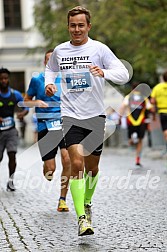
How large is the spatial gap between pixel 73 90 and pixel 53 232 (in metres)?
1.39

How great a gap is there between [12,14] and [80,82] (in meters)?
34.7

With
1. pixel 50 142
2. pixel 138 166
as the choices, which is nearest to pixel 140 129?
pixel 138 166

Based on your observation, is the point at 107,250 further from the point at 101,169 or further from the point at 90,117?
the point at 101,169

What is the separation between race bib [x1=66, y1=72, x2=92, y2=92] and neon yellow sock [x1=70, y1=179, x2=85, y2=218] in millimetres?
832

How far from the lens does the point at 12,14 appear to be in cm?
4066

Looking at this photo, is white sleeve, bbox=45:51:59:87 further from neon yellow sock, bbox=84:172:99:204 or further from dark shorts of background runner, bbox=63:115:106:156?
neon yellow sock, bbox=84:172:99:204

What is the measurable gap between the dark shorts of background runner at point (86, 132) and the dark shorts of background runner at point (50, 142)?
209cm

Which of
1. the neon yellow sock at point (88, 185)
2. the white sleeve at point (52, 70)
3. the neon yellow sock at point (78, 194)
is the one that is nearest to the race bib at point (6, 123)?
the white sleeve at point (52, 70)

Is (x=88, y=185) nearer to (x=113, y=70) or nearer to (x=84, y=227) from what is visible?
(x=84, y=227)

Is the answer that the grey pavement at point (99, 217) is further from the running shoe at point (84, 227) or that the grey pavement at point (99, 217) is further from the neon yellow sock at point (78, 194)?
the neon yellow sock at point (78, 194)

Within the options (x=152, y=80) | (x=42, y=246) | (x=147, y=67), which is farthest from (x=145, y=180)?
(x=152, y=80)

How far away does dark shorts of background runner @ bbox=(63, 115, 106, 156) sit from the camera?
6641 mm

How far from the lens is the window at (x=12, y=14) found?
1593 inches

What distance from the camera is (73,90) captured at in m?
6.70
